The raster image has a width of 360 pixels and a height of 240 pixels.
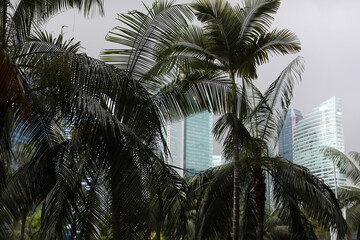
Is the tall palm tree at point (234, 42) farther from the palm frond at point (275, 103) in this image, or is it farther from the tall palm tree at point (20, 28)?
the tall palm tree at point (20, 28)

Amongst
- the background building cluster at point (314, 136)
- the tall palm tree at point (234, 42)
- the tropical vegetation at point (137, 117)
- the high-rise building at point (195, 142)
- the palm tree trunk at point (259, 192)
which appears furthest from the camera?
the high-rise building at point (195, 142)

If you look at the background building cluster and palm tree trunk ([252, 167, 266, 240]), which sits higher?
the background building cluster

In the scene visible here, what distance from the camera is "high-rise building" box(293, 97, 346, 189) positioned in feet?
76.8

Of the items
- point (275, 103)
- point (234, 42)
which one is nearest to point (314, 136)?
point (275, 103)

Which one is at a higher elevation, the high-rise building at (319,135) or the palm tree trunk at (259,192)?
the high-rise building at (319,135)

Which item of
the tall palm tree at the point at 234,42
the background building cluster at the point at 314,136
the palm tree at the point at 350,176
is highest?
the tall palm tree at the point at 234,42

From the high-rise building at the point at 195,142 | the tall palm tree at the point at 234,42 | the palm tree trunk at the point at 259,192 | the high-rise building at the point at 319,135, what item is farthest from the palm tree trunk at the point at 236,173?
the high-rise building at the point at 195,142

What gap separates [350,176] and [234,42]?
10.1 m

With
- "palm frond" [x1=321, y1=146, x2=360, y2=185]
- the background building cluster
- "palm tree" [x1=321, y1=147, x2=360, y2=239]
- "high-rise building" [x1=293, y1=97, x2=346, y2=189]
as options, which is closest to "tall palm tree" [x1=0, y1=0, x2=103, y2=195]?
"palm tree" [x1=321, y1=147, x2=360, y2=239]

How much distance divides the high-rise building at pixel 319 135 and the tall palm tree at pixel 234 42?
14.5 metres

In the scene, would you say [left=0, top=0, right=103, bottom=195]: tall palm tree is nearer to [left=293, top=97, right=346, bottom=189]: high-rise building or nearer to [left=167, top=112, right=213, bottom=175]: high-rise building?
[left=293, top=97, right=346, bottom=189]: high-rise building

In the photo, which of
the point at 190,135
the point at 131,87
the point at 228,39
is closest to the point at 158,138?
the point at 131,87

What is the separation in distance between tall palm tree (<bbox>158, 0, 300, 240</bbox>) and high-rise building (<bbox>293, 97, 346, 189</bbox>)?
14.5 meters

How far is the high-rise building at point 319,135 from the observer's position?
23.4 meters
